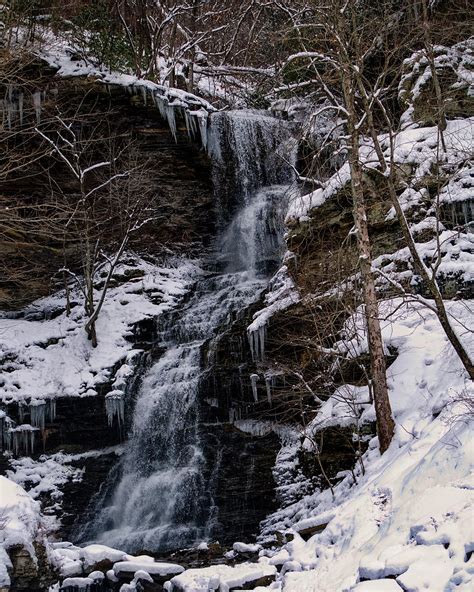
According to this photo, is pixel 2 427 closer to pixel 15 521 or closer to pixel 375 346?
pixel 15 521

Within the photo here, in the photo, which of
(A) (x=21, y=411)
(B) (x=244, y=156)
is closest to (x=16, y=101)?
(B) (x=244, y=156)

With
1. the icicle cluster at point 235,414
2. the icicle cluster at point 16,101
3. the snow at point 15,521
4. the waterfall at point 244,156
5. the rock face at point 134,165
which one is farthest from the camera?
the waterfall at point 244,156

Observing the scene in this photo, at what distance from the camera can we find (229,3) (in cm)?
2545

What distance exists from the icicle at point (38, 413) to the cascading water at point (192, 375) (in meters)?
2.30

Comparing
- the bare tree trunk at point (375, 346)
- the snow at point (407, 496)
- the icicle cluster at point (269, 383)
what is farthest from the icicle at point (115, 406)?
the bare tree trunk at point (375, 346)

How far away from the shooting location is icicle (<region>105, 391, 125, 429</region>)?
14562 millimetres

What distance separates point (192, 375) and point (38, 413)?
3.97 m

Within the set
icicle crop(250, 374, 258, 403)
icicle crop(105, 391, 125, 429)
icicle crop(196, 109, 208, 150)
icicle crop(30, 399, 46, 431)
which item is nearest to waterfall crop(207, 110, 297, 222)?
icicle crop(196, 109, 208, 150)

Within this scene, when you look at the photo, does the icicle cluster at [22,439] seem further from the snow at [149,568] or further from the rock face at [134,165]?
the snow at [149,568]

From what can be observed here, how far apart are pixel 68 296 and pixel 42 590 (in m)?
11.6

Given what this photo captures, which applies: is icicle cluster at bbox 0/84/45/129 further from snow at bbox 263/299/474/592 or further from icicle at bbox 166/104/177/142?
snow at bbox 263/299/474/592

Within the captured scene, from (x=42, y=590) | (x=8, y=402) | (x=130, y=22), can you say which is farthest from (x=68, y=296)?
(x=42, y=590)

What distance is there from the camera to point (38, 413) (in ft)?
48.7

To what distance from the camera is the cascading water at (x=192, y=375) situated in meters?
12.4
